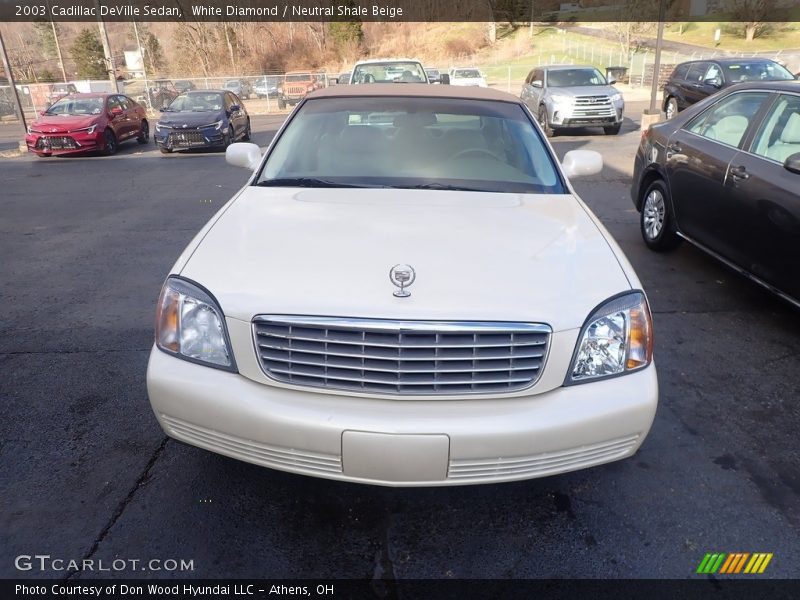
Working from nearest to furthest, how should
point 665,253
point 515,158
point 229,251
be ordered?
1. point 229,251
2. point 515,158
3. point 665,253

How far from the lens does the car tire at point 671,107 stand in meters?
16.3

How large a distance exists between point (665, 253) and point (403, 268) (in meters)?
4.54

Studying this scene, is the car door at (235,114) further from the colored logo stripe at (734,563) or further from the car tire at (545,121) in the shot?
the colored logo stripe at (734,563)

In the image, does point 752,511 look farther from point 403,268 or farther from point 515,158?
point 515,158

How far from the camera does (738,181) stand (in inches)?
173

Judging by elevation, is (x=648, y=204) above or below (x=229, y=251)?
below

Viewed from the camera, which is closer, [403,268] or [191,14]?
[403,268]

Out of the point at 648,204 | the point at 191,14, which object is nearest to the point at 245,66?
the point at 191,14

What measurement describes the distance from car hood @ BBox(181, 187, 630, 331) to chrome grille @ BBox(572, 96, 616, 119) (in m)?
12.5

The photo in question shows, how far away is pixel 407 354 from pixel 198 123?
1404 cm

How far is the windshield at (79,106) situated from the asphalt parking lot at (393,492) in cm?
1232

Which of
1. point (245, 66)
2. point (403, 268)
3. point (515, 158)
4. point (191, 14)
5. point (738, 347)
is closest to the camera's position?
point (403, 268)

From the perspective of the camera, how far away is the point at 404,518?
255 cm

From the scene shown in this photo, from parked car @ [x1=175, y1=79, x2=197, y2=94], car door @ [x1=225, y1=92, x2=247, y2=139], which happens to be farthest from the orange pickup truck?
car door @ [x1=225, y1=92, x2=247, y2=139]
